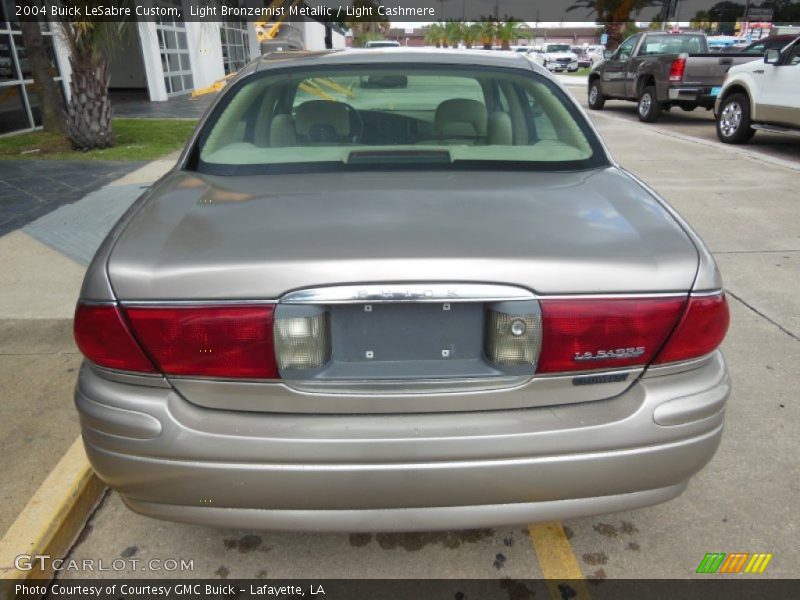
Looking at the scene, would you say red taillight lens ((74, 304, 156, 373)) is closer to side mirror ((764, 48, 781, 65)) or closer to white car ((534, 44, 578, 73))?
side mirror ((764, 48, 781, 65))

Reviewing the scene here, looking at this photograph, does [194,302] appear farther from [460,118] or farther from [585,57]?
[585,57]

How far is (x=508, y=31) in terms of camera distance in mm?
68562

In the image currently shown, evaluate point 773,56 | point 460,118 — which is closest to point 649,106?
point 773,56

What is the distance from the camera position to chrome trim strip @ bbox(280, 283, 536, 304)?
1625 millimetres

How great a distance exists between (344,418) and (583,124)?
1.75 metres

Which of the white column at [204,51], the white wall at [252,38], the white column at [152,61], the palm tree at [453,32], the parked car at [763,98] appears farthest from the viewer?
the palm tree at [453,32]

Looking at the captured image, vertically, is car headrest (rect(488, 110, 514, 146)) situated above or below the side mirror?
above

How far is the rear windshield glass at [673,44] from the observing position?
14.9 m

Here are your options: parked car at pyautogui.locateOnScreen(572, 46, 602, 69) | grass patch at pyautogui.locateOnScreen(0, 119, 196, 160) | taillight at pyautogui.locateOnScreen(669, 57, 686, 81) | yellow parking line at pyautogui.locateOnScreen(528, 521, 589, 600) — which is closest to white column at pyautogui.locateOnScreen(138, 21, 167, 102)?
grass patch at pyautogui.locateOnScreen(0, 119, 196, 160)

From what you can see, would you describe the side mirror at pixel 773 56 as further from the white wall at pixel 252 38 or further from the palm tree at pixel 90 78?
the white wall at pixel 252 38

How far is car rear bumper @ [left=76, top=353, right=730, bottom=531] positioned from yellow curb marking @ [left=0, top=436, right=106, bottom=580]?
60 cm

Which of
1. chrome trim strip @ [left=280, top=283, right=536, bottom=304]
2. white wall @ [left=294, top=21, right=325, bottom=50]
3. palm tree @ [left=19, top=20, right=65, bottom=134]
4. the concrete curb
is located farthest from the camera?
white wall @ [left=294, top=21, right=325, bottom=50]

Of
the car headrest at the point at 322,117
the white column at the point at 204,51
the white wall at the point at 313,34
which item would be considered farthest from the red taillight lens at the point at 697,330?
the white wall at the point at 313,34

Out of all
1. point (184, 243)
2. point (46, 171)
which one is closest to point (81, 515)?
point (184, 243)
